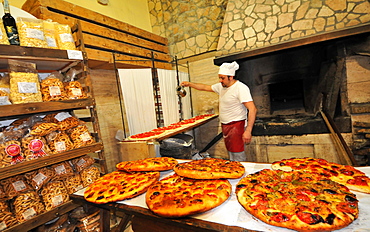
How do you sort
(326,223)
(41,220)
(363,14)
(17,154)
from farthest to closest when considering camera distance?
(363,14) → (41,220) → (17,154) → (326,223)

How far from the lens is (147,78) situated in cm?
352

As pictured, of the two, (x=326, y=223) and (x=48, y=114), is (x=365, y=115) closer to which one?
(x=326, y=223)

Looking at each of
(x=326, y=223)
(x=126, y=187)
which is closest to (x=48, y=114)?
(x=126, y=187)

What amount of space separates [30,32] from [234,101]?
2710 millimetres

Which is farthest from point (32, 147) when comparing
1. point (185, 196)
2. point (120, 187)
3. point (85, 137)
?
point (185, 196)

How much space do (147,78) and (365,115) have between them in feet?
13.3

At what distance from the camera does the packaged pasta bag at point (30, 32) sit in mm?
1749

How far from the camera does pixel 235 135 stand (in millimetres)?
3076

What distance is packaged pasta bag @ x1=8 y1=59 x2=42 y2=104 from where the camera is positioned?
171 cm

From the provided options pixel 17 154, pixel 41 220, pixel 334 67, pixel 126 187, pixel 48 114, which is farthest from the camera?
pixel 334 67

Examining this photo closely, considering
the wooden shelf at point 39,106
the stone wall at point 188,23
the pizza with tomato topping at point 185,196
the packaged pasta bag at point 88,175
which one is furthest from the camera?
the stone wall at point 188,23

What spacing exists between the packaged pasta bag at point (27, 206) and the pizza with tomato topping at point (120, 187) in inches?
37.6

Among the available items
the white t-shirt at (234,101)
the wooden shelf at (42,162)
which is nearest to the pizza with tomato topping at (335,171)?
the white t-shirt at (234,101)

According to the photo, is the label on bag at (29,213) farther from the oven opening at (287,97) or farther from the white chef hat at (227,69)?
the oven opening at (287,97)
